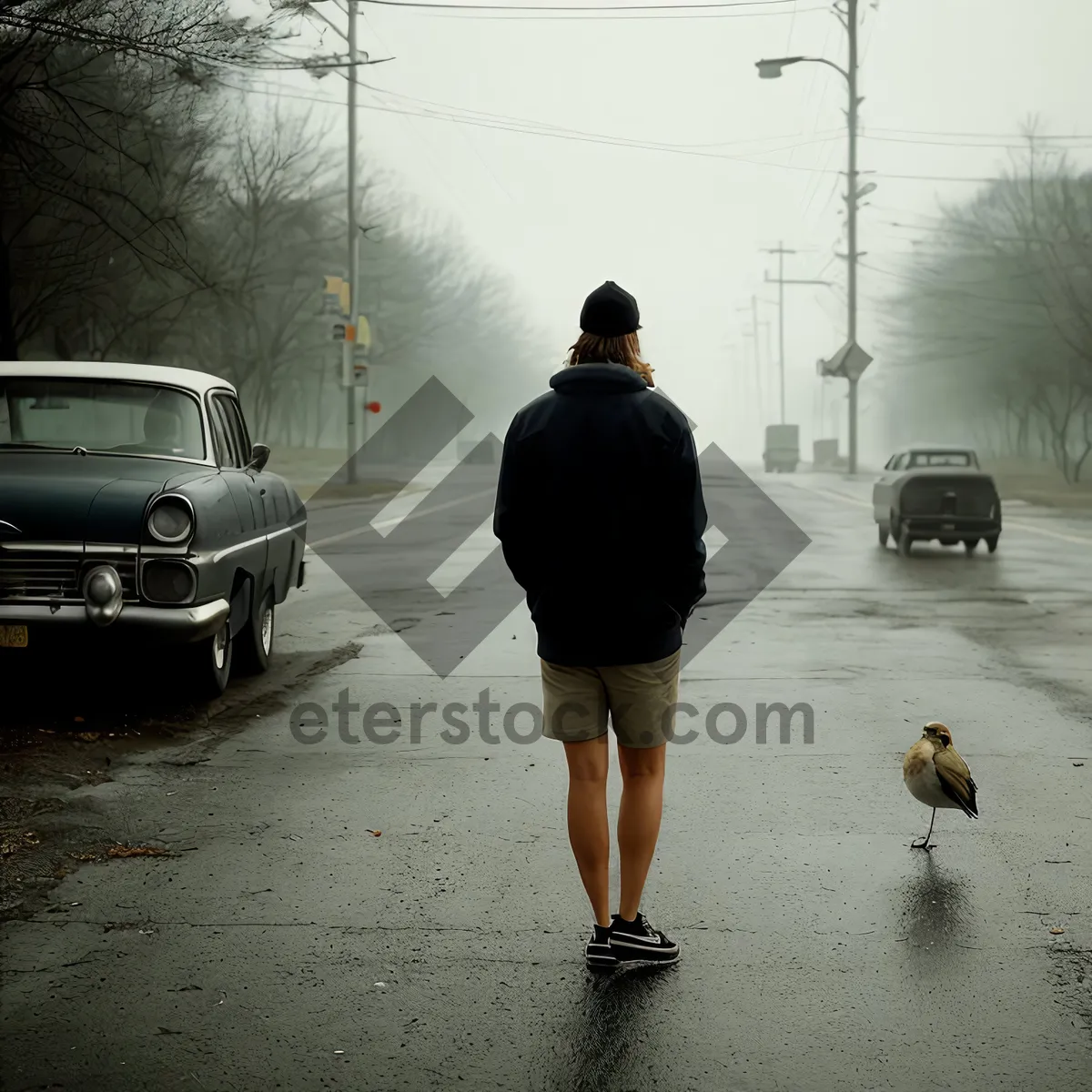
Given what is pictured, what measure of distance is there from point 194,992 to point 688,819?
242 cm

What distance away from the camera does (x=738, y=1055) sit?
357 centimetres

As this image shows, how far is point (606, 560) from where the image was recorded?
13.5 ft

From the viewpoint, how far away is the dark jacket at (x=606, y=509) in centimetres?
411

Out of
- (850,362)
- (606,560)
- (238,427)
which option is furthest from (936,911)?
(850,362)

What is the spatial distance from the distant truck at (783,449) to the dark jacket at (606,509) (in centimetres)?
6675

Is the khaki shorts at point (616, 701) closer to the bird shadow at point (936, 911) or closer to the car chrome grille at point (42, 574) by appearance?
the bird shadow at point (936, 911)

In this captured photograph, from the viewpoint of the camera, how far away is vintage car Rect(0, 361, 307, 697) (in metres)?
7.20

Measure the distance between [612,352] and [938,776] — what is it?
6.92 feet

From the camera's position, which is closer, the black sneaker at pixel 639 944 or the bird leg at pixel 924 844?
the black sneaker at pixel 639 944

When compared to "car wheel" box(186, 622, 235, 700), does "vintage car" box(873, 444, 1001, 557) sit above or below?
above

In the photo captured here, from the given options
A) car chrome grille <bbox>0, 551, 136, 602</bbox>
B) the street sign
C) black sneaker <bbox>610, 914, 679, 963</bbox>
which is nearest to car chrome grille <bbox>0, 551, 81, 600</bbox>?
car chrome grille <bbox>0, 551, 136, 602</bbox>

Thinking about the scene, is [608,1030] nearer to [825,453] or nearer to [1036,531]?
[1036,531]

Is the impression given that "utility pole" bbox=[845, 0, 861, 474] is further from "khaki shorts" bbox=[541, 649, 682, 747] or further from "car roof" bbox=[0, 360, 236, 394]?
"khaki shorts" bbox=[541, 649, 682, 747]

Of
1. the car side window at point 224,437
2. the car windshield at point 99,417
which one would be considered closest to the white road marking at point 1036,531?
the car side window at point 224,437
